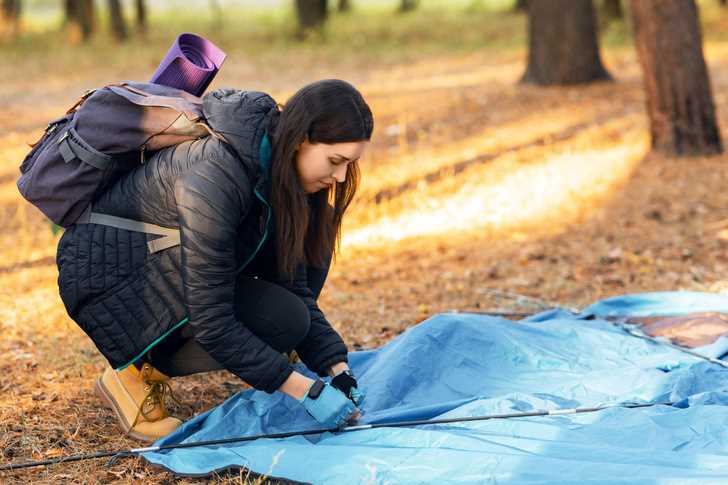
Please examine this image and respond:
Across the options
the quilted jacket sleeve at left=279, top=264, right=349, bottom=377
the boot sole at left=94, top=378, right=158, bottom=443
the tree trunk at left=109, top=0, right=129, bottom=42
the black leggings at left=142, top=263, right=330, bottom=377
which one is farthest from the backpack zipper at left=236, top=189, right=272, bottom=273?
the tree trunk at left=109, top=0, right=129, bottom=42

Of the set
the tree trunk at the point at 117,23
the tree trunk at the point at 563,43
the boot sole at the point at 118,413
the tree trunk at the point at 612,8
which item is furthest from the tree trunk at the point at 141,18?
the boot sole at the point at 118,413

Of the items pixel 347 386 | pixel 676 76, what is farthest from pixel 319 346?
pixel 676 76

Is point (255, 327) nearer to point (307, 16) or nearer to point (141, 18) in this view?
point (307, 16)

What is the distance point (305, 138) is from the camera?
2.72 m

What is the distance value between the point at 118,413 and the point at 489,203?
400 cm

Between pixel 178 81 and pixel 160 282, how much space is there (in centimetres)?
73

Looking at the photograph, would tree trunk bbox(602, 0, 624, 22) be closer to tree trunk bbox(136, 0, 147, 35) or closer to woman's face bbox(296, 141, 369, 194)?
tree trunk bbox(136, 0, 147, 35)

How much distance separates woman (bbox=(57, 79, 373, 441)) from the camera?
2.73m

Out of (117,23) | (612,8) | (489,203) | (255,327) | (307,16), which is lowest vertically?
(489,203)

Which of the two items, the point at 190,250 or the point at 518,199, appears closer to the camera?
the point at 190,250

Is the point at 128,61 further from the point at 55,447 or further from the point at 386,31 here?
the point at 55,447

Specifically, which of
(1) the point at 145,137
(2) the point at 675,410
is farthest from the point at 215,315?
(2) the point at 675,410

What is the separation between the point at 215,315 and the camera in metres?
2.79

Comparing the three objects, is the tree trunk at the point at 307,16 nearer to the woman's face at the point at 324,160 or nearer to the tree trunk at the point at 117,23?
the tree trunk at the point at 117,23
